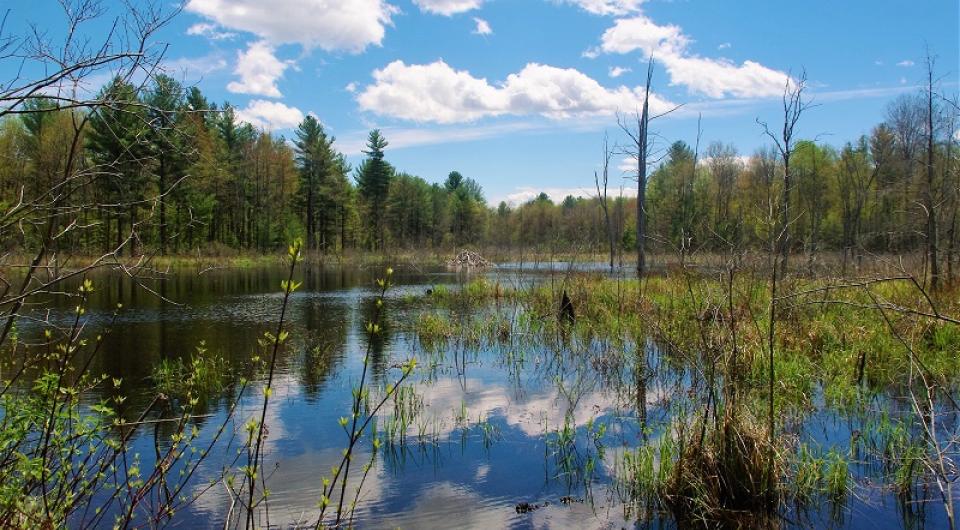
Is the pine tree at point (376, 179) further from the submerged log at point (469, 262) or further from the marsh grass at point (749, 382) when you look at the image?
the marsh grass at point (749, 382)

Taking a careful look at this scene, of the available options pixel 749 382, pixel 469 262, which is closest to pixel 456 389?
pixel 749 382

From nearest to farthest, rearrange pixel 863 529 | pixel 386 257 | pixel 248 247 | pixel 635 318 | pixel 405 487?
pixel 863 529
pixel 405 487
pixel 635 318
pixel 386 257
pixel 248 247

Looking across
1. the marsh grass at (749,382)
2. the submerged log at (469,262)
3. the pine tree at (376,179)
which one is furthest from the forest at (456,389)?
the pine tree at (376,179)

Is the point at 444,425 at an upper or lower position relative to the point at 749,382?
lower

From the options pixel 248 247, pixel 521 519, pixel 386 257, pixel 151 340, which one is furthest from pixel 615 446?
pixel 248 247

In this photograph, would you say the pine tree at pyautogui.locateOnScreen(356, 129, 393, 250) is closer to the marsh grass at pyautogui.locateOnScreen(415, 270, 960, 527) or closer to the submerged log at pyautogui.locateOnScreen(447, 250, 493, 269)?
the submerged log at pyautogui.locateOnScreen(447, 250, 493, 269)

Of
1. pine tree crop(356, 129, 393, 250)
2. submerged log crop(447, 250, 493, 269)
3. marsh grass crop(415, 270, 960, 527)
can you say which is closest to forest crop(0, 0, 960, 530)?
marsh grass crop(415, 270, 960, 527)

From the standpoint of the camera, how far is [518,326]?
46.9ft

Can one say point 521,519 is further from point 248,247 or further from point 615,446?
point 248,247

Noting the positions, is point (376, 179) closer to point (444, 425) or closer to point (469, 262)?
point (469, 262)

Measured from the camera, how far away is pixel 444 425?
25.4 ft

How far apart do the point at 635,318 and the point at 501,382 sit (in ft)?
14.2

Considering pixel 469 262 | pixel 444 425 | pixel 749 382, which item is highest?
pixel 469 262

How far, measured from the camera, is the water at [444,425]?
5344 millimetres
